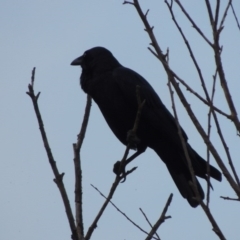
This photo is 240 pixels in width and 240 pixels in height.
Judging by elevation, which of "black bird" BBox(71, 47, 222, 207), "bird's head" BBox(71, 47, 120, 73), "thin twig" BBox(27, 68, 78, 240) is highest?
"bird's head" BBox(71, 47, 120, 73)

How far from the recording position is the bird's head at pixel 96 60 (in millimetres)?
5816

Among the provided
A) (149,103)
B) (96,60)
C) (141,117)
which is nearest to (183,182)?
(141,117)

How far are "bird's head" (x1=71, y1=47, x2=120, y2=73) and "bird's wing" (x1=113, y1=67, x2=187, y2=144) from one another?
227 mm

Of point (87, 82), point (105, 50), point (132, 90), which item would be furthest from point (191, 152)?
point (105, 50)

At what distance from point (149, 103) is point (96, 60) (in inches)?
35.1

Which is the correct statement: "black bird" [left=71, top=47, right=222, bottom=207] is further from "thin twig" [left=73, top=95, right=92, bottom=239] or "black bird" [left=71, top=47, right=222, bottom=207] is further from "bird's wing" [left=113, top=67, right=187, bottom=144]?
"thin twig" [left=73, top=95, right=92, bottom=239]

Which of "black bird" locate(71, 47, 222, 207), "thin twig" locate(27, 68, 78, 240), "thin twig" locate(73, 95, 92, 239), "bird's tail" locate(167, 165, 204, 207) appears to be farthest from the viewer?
"black bird" locate(71, 47, 222, 207)

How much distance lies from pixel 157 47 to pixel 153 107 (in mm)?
2752

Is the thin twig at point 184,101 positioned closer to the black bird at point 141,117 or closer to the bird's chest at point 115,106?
the black bird at point 141,117

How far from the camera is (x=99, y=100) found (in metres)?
5.38

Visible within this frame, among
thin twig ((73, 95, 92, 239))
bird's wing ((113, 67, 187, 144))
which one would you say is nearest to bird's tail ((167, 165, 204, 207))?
bird's wing ((113, 67, 187, 144))

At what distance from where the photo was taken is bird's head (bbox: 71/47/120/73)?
5.82 meters

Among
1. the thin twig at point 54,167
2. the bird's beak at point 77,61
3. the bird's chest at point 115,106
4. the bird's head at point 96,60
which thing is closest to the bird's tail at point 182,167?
the bird's chest at point 115,106

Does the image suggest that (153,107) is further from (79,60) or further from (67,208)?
(67,208)
